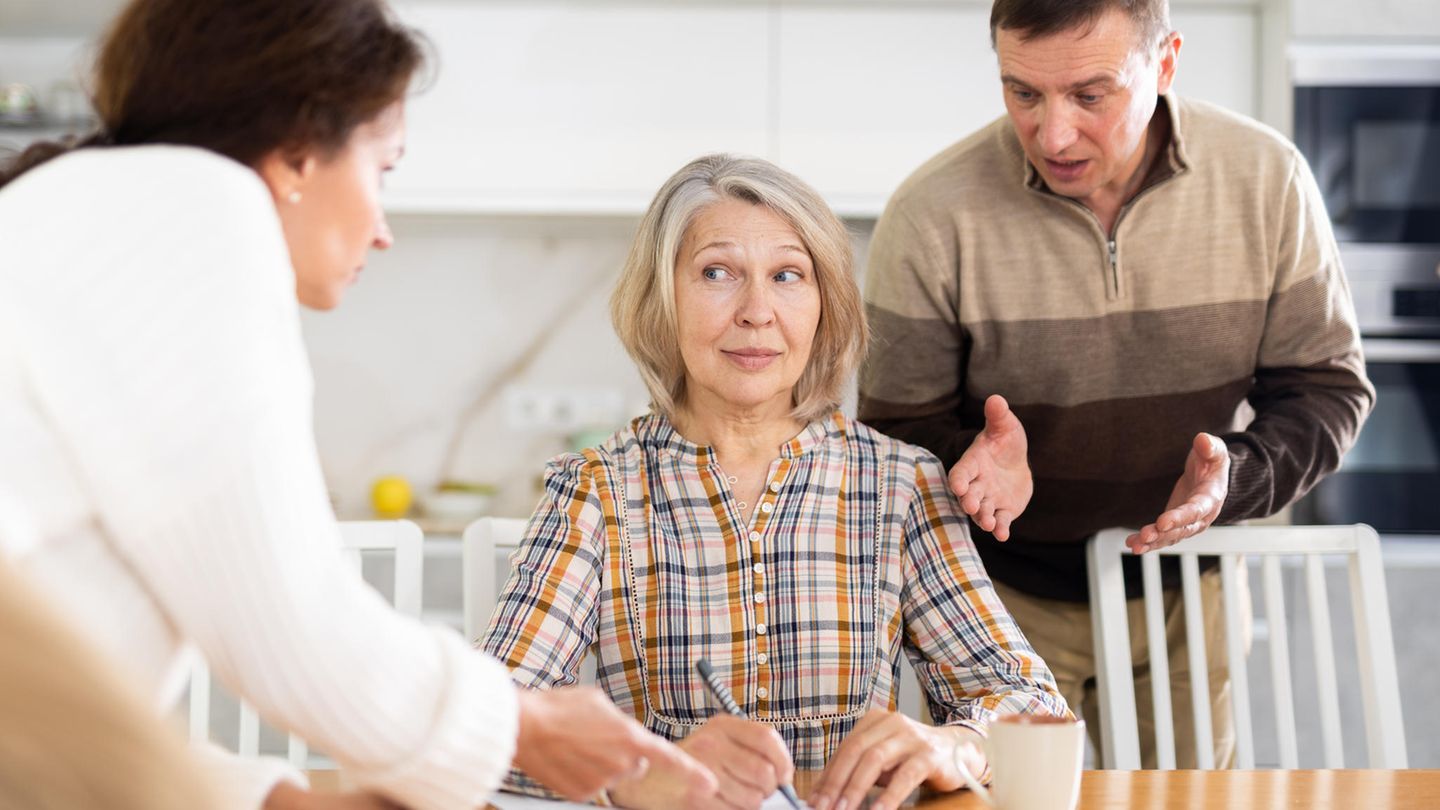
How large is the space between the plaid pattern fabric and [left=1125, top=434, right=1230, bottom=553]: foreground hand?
0.19 m

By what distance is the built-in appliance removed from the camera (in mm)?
2641

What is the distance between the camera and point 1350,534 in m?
1.52

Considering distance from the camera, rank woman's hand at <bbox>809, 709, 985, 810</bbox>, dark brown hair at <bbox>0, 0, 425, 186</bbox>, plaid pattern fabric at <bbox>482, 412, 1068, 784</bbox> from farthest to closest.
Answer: plaid pattern fabric at <bbox>482, 412, 1068, 784</bbox>
woman's hand at <bbox>809, 709, 985, 810</bbox>
dark brown hair at <bbox>0, 0, 425, 186</bbox>

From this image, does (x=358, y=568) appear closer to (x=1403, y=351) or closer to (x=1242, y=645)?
(x=1242, y=645)

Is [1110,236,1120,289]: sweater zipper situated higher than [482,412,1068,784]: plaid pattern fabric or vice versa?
[1110,236,1120,289]: sweater zipper

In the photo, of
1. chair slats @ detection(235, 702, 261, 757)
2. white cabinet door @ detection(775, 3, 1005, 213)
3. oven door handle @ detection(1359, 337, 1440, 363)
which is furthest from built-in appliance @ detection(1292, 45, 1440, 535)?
chair slats @ detection(235, 702, 261, 757)

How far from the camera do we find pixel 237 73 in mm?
767

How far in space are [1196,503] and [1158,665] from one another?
0.63ft

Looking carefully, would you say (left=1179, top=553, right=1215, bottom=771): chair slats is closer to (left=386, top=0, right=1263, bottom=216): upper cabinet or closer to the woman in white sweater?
the woman in white sweater

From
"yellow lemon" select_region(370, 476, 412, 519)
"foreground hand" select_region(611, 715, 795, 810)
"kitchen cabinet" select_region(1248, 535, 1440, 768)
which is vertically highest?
"foreground hand" select_region(611, 715, 795, 810)

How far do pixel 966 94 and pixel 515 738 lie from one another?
236cm

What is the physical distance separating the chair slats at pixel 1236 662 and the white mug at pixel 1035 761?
0.53 meters

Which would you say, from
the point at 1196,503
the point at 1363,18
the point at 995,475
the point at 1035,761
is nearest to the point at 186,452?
the point at 1035,761

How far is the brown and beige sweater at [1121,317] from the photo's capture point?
1.68 metres
